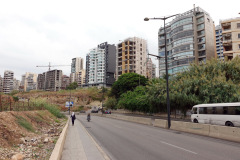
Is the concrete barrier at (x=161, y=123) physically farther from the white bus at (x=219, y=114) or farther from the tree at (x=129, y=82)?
the tree at (x=129, y=82)

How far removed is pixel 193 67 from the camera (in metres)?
31.5

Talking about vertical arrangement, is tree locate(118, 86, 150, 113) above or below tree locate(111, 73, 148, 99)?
below

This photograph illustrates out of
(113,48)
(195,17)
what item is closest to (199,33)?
(195,17)

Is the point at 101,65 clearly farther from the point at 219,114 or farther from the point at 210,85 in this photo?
the point at 219,114

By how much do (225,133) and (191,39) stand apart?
53.5 m

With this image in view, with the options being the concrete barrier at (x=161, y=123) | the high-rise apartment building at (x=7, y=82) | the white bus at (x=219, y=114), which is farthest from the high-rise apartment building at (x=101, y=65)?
the high-rise apartment building at (x=7, y=82)

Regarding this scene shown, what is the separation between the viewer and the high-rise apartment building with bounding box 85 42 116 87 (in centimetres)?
12188

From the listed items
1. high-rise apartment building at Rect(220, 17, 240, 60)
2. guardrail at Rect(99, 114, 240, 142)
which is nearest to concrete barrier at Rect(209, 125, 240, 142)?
guardrail at Rect(99, 114, 240, 142)

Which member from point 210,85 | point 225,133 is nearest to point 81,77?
point 210,85

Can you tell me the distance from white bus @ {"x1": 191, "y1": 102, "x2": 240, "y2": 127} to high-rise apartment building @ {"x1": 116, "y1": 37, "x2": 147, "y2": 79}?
72.8 meters

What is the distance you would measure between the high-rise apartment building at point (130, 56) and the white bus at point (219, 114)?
7278 cm

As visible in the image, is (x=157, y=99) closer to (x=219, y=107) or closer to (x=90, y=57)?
(x=219, y=107)

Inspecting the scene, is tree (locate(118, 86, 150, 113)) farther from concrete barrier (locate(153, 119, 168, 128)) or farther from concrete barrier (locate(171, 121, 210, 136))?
concrete barrier (locate(171, 121, 210, 136))

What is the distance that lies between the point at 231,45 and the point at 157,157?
52.1 meters
